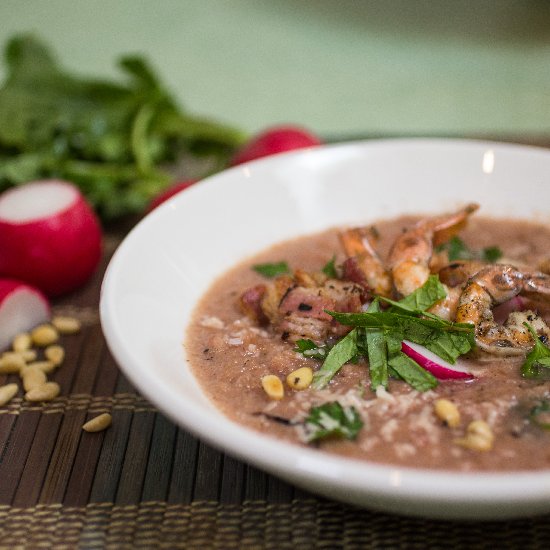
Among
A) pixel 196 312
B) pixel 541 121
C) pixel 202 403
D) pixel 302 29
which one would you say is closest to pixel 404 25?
pixel 302 29

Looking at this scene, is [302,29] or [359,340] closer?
[359,340]

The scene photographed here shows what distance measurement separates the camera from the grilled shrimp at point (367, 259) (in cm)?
291

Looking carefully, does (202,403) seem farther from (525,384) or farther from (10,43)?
(10,43)

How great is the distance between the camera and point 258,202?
11.8 ft

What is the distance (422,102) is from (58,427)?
510 cm

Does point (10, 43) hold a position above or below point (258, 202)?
above

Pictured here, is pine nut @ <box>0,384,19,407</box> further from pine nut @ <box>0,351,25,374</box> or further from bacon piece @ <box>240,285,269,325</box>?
bacon piece @ <box>240,285,269,325</box>

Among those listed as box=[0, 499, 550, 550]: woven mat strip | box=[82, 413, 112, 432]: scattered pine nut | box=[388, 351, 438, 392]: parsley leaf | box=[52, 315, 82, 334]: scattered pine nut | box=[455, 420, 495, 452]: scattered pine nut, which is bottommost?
box=[52, 315, 82, 334]: scattered pine nut

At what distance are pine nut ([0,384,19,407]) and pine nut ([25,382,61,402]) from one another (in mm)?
65

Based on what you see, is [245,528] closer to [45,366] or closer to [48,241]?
[45,366]

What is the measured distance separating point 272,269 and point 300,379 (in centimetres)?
95

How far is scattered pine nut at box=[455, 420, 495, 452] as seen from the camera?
2.13 m

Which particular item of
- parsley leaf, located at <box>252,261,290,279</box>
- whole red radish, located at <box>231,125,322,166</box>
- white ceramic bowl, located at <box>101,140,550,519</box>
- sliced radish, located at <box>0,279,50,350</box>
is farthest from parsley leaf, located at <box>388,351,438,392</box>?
whole red radish, located at <box>231,125,322,166</box>

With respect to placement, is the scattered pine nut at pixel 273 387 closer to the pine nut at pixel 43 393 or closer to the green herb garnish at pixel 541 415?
the green herb garnish at pixel 541 415
